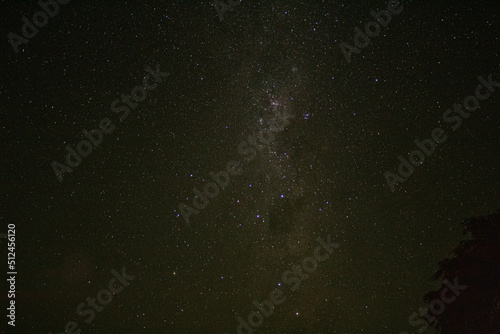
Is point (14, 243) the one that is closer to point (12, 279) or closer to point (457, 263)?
point (12, 279)

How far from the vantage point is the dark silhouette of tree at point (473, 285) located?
12.8 feet

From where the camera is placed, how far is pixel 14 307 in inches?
203

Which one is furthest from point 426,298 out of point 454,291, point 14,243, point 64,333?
point 64,333

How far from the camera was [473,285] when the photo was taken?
4.02 metres

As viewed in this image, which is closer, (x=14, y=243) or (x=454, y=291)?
(x=454, y=291)

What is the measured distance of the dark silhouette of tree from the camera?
12.8 feet

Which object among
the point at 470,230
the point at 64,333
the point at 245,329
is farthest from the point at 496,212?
the point at 64,333

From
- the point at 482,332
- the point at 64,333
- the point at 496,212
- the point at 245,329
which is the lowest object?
the point at 482,332

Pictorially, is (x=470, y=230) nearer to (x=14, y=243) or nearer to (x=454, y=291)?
(x=454, y=291)

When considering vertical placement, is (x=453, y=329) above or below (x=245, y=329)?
below

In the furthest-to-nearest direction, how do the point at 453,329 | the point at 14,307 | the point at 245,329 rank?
the point at 245,329
the point at 14,307
the point at 453,329

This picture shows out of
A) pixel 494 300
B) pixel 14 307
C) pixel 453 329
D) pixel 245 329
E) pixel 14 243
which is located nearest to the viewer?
pixel 494 300

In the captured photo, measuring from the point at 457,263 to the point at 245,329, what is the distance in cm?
287

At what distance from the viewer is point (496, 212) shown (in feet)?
13.3
